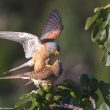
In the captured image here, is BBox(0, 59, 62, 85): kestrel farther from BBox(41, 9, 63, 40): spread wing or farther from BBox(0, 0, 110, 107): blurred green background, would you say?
BBox(0, 0, 110, 107): blurred green background

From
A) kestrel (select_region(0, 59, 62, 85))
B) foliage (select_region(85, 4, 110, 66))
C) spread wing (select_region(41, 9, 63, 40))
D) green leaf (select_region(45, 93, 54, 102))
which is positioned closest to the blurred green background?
spread wing (select_region(41, 9, 63, 40))

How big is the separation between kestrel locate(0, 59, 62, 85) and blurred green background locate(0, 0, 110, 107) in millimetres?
6299

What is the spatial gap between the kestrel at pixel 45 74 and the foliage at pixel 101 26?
644 millimetres

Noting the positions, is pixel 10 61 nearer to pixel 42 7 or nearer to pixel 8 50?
pixel 8 50

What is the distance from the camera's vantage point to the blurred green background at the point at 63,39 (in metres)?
12.2

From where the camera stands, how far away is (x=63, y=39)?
12.5 metres

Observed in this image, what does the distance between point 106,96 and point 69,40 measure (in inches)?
325

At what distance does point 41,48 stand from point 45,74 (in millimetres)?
390

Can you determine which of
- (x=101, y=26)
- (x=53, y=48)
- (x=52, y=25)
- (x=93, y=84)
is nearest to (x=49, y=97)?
(x=93, y=84)

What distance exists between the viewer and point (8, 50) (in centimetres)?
1295

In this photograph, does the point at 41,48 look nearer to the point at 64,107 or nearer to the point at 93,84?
the point at 93,84

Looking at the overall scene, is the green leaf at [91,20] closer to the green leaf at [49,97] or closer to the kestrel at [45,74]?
the green leaf at [49,97]

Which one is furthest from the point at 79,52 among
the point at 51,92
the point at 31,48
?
the point at 51,92

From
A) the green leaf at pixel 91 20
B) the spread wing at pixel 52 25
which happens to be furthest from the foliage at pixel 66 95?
the spread wing at pixel 52 25
